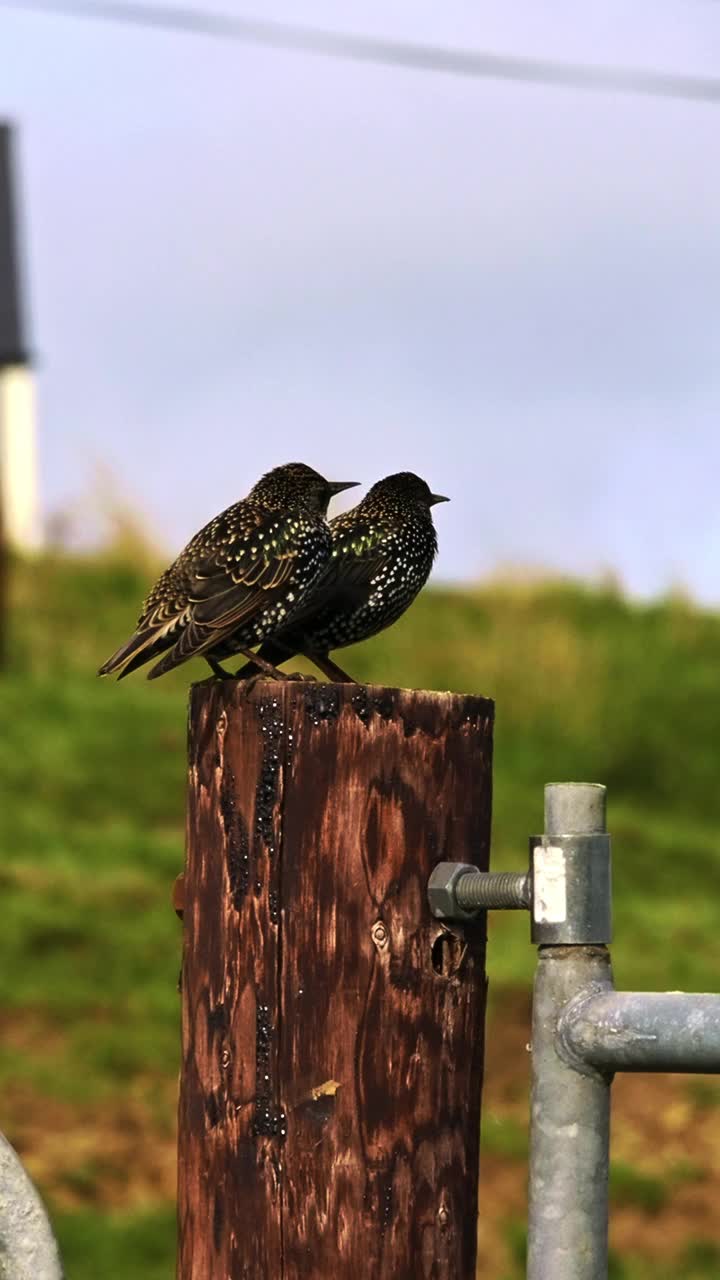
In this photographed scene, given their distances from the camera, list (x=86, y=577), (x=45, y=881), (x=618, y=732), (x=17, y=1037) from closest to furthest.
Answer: (x=17, y=1037), (x=45, y=881), (x=618, y=732), (x=86, y=577)

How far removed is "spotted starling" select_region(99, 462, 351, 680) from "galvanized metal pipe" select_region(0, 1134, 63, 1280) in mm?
1633

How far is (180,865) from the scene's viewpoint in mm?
13773

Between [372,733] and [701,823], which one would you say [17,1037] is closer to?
[701,823]

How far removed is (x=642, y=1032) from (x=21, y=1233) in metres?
0.88

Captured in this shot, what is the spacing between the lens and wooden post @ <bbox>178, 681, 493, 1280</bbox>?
9.51 ft

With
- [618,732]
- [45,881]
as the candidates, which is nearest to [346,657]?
[618,732]

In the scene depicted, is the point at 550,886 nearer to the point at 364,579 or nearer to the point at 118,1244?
the point at 364,579

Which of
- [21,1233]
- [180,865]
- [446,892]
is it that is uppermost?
[446,892]

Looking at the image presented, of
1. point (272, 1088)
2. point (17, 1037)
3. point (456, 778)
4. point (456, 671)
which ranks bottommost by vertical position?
point (17, 1037)

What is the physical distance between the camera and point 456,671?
A: 17.8 m

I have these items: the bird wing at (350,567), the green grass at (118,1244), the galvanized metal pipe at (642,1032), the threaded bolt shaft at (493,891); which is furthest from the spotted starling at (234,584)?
the green grass at (118,1244)

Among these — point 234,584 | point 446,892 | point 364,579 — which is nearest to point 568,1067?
point 446,892

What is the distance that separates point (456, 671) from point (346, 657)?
1.09 m

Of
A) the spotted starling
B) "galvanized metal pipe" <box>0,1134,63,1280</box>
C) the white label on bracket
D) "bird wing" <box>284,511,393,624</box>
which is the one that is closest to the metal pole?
the white label on bracket
